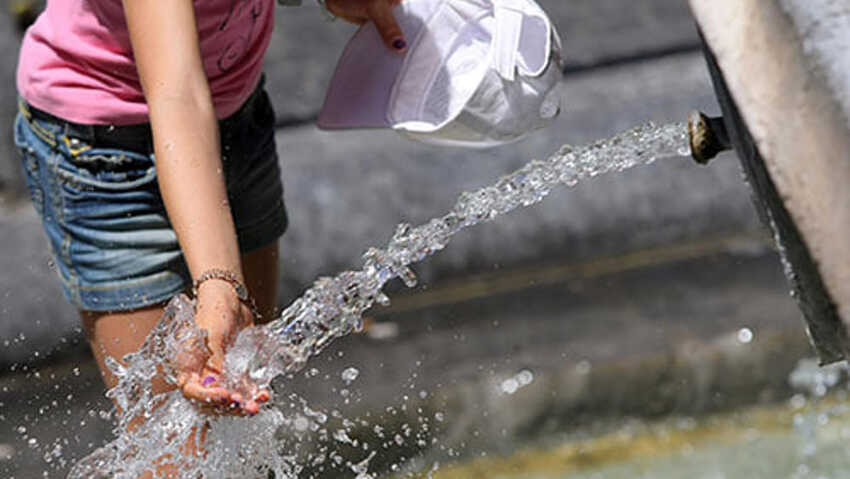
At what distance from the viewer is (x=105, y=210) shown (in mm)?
1497

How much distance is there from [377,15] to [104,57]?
0.35 metres

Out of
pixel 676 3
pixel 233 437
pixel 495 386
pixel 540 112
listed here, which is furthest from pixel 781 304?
pixel 233 437

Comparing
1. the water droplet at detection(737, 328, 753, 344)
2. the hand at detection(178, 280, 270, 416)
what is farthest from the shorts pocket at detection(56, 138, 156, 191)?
the water droplet at detection(737, 328, 753, 344)

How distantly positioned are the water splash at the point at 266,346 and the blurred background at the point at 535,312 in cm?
58

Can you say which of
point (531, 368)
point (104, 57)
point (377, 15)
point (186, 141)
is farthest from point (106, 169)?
point (531, 368)

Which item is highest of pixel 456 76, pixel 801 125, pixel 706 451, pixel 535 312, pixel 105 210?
pixel 801 125

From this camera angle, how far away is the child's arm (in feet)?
→ 4.03

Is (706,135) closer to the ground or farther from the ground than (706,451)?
farther from the ground

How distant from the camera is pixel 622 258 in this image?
2598mm

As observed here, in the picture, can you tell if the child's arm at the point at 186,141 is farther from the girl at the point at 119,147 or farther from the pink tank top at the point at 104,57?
the pink tank top at the point at 104,57

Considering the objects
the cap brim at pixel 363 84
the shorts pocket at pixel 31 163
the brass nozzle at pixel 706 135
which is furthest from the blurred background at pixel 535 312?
the brass nozzle at pixel 706 135

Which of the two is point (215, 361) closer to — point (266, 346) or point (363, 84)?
point (266, 346)

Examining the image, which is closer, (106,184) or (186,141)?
(186,141)

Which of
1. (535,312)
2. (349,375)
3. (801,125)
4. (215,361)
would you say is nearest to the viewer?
(801,125)
